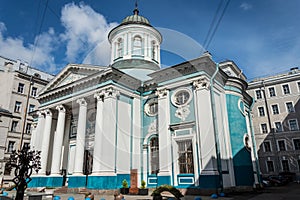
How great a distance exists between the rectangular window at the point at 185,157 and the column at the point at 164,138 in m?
0.67

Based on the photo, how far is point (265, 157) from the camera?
31125mm

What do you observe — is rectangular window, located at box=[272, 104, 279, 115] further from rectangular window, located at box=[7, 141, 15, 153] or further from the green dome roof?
rectangular window, located at box=[7, 141, 15, 153]

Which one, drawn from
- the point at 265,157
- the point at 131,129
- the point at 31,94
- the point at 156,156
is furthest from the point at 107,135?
the point at 265,157

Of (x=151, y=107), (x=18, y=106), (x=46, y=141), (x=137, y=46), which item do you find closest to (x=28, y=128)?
(x=18, y=106)

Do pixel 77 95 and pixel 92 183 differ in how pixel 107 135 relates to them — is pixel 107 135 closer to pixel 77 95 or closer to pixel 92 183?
pixel 92 183

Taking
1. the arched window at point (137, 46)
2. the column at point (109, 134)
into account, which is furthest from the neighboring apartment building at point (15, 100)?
the column at point (109, 134)

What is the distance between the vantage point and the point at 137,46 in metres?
22.4

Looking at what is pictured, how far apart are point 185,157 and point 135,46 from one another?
1223 centimetres

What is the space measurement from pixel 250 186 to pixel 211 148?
4.84m

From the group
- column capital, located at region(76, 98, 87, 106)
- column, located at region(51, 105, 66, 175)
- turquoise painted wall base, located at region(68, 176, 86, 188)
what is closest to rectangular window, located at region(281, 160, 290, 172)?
turquoise painted wall base, located at region(68, 176, 86, 188)

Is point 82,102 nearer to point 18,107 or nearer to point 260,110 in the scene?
point 18,107

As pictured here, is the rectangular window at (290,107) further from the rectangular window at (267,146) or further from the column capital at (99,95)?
the column capital at (99,95)

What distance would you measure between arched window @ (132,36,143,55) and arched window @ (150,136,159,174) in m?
9.02

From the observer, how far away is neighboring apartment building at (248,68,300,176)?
1158 inches
